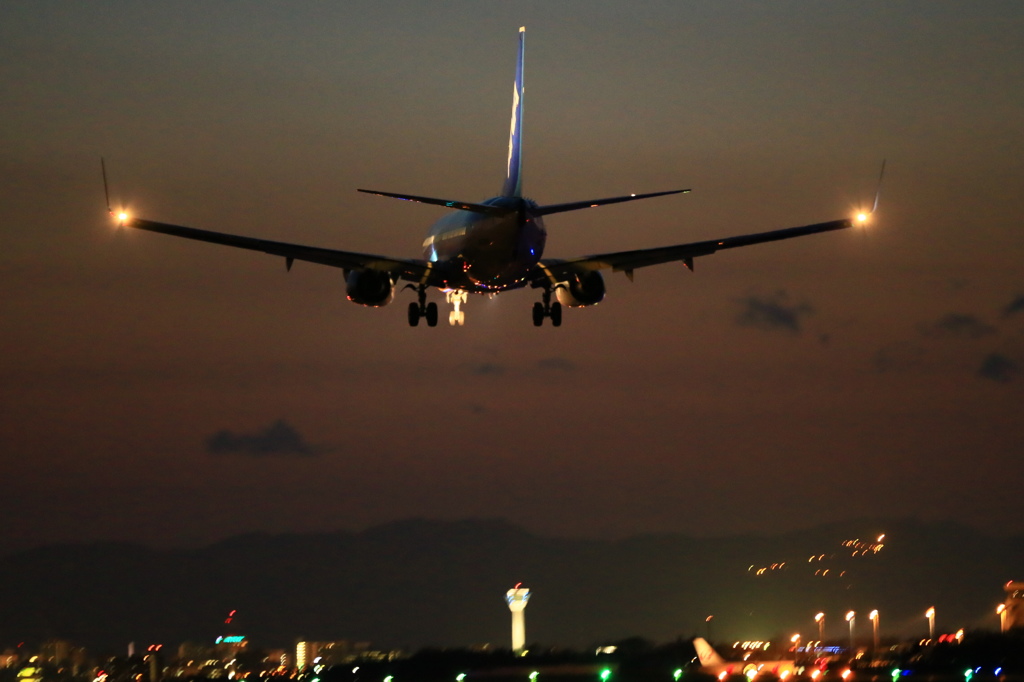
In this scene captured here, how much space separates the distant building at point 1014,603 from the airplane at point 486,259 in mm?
94554

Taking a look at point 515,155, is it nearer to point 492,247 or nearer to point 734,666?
point 492,247

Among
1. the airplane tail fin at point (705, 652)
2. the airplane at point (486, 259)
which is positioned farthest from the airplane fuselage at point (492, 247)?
the airplane tail fin at point (705, 652)

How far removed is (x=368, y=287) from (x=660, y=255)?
12109 millimetres

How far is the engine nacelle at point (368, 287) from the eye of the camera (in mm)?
57938

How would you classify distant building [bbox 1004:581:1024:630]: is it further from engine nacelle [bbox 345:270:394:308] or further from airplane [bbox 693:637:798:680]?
engine nacelle [bbox 345:270:394:308]

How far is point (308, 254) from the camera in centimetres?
5688

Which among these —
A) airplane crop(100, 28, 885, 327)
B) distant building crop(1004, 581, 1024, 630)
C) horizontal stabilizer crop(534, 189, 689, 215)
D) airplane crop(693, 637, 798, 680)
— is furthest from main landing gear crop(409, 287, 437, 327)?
distant building crop(1004, 581, 1024, 630)

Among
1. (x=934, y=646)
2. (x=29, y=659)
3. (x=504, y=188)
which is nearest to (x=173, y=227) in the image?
(x=504, y=188)

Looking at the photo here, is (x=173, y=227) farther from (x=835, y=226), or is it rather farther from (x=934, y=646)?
(x=934, y=646)

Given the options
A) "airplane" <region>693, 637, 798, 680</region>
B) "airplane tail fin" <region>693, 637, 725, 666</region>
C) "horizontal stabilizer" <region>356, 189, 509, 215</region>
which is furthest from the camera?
"airplane tail fin" <region>693, 637, 725, 666</region>

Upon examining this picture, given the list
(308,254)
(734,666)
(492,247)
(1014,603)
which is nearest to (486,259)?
(492,247)

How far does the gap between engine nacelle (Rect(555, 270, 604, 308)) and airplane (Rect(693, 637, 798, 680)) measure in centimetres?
3809

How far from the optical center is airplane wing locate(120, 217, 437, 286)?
54.3 meters

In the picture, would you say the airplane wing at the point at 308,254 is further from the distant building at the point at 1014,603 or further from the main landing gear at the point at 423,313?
the distant building at the point at 1014,603
